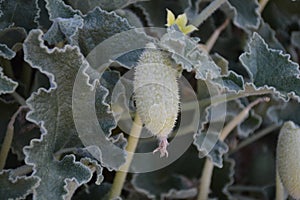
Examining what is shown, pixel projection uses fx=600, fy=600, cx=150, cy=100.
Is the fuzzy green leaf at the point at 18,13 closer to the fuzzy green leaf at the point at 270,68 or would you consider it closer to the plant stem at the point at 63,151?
the plant stem at the point at 63,151

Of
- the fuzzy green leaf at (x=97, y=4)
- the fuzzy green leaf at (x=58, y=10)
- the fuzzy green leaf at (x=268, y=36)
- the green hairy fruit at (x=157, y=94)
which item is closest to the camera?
the green hairy fruit at (x=157, y=94)

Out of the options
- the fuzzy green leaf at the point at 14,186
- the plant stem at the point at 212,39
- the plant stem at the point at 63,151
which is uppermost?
the plant stem at the point at 212,39

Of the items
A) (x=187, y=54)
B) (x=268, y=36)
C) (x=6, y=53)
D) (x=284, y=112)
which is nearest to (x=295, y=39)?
(x=268, y=36)

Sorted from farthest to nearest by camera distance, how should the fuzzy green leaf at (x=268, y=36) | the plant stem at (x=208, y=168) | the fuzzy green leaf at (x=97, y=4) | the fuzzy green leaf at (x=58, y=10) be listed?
the fuzzy green leaf at (x=268, y=36), the plant stem at (x=208, y=168), the fuzzy green leaf at (x=97, y=4), the fuzzy green leaf at (x=58, y=10)

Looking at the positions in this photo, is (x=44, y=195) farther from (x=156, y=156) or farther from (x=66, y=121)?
(x=156, y=156)

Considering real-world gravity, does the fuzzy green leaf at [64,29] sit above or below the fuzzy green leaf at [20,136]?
above

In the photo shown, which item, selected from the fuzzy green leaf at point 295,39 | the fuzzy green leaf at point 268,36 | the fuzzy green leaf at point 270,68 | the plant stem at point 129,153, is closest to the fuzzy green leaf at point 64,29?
the plant stem at point 129,153
